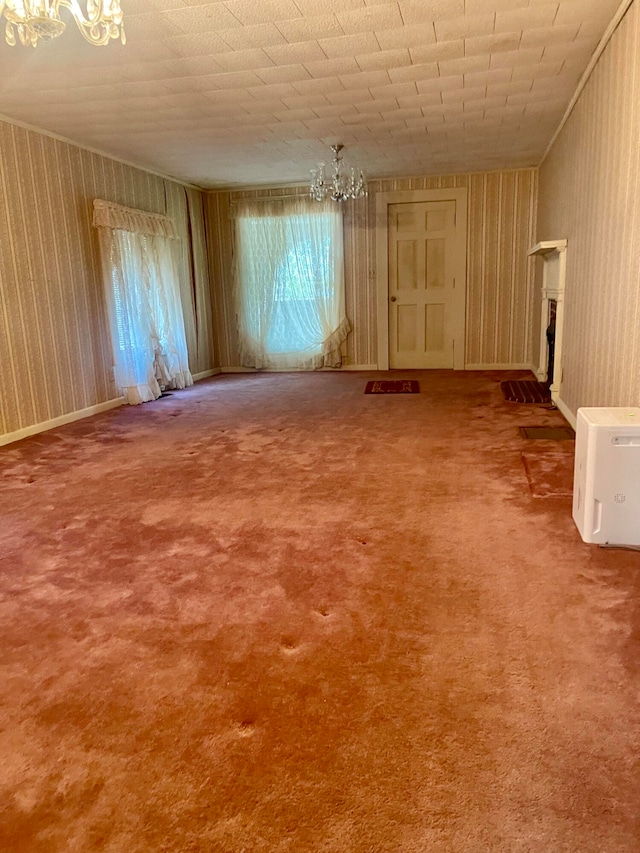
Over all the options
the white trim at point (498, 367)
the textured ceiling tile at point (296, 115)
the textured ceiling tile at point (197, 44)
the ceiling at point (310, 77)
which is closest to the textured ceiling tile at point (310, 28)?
the ceiling at point (310, 77)

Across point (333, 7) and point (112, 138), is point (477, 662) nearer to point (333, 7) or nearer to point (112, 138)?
point (333, 7)

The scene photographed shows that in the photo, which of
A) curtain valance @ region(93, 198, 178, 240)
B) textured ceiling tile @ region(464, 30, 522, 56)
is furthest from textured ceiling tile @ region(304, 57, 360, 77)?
curtain valance @ region(93, 198, 178, 240)

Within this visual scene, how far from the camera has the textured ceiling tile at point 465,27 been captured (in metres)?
3.08

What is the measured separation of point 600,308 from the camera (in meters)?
3.50

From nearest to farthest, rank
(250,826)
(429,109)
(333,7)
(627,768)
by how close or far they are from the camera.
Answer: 1. (250,826)
2. (627,768)
3. (333,7)
4. (429,109)

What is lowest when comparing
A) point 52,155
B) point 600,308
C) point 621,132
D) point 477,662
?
point 477,662

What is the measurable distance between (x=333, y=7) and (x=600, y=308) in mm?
2131

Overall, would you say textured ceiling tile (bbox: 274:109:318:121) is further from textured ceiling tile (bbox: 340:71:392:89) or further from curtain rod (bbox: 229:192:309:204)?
curtain rod (bbox: 229:192:309:204)

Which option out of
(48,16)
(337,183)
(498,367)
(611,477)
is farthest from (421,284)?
(48,16)

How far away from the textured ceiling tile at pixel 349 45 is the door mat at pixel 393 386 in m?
3.09

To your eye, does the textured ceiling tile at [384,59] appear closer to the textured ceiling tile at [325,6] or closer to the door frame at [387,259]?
the textured ceiling tile at [325,6]

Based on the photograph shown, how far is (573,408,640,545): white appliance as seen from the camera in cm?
216

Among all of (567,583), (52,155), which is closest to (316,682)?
(567,583)

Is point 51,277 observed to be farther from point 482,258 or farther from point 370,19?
point 482,258
